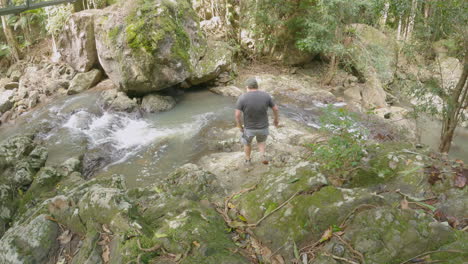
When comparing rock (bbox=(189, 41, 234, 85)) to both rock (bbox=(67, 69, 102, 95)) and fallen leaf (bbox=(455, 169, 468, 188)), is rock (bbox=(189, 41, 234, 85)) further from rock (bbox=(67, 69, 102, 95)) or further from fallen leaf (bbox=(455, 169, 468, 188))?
fallen leaf (bbox=(455, 169, 468, 188))

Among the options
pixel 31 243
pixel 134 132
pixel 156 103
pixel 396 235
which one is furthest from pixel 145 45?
pixel 396 235

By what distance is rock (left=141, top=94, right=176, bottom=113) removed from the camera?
1155 centimetres

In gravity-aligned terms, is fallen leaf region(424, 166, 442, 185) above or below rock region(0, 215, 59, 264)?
above

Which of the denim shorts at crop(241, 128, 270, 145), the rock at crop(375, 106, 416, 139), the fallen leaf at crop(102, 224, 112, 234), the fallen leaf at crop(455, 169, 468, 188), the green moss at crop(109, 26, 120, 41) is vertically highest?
the green moss at crop(109, 26, 120, 41)

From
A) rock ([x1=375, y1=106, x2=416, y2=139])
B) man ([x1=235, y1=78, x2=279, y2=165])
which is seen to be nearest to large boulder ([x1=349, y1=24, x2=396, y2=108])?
rock ([x1=375, y1=106, x2=416, y2=139])

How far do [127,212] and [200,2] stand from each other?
16429 millimetres

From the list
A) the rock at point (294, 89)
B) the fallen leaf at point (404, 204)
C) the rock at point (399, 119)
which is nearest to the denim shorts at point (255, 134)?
the fallen leaf at point (404, 204)

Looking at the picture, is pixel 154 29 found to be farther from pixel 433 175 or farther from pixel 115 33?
pixel 433 175

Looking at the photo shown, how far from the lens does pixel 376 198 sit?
8.87 ft

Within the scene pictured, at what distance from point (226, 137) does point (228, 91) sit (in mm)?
4851

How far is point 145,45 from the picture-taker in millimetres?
10938

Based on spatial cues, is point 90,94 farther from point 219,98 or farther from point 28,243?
point 28,243

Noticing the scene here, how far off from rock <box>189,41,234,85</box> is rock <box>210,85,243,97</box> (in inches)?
24.4

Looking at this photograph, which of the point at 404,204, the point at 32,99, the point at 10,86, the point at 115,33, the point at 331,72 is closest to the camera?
the point at 404,204
